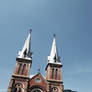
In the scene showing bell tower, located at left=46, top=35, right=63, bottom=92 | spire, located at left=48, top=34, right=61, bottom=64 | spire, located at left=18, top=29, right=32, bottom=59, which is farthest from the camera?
spire, located at left=48, top=34, right=61, bottom=64

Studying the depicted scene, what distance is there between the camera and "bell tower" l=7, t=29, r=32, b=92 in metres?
26.2

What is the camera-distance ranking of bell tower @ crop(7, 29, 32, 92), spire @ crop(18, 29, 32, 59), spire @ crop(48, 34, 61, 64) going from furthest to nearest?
spire @ crop(48, 34, 61, 64) → spire @ crop(18, 29, 32, 59) → bell tower @ crop(7, 29, 32, 92)

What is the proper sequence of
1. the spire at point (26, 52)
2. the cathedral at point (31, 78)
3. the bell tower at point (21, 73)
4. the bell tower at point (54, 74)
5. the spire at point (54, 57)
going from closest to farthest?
the bell tower at point (21, 73) → the cathedral at point (31, 78) → the bell tower at point (54, 74) → the spire at point (26, 52) → the spire at point (54, 57)

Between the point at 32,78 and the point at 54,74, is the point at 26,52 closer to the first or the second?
the point at 32,78

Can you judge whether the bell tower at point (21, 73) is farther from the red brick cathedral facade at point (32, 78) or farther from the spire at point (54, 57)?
the spire at point (54, 57)

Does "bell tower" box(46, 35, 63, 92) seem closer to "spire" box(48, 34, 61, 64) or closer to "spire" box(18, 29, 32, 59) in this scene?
"spire" box(48, 34, 61, 64)

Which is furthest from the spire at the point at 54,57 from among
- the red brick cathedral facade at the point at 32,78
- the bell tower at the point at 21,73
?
the bell tower at the point at 21,73

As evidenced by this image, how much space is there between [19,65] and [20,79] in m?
3.78

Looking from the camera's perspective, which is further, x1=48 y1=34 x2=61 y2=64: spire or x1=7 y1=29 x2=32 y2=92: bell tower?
x1=48 y1=34 x2=61 y2=64: spire

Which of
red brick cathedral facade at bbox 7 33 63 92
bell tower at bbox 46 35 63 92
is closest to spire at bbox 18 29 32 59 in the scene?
red brick cathedral facade at bbox 7 33 63 92

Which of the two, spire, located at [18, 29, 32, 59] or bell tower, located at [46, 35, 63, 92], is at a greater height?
spire, located at [18, 29, 32, 59]

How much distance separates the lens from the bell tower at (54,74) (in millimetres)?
28317

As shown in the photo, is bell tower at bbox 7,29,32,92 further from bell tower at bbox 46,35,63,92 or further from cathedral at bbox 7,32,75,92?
bell tower at bbox 46,35,63,92

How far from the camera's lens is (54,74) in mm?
30547
